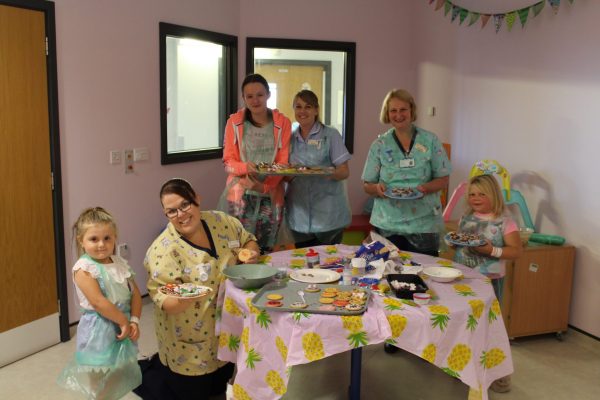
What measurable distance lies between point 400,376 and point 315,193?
1107 millimetres

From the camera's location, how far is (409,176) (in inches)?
124

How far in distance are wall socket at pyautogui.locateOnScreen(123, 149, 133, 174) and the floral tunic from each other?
157cm

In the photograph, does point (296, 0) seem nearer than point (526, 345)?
No

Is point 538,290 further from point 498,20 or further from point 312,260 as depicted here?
point 498,20

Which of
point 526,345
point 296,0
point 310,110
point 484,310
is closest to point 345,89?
point 296,0

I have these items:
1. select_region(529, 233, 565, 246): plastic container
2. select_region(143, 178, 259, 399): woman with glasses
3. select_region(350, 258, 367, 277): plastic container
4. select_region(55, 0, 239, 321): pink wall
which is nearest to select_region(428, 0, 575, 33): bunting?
select_region(529, 233, 565, 246): plastic container

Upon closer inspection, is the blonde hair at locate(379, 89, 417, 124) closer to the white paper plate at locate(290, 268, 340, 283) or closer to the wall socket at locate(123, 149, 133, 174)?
the white paper plate at locate(290, 268, 340, 283)

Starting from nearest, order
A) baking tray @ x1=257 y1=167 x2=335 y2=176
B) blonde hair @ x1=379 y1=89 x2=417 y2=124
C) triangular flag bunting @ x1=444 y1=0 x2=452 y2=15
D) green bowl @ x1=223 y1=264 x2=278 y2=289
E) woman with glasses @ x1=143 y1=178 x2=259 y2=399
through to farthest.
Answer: green bowl @ x1=223 y1=264 x2=278 y2=289 < woman with glasses @ x1=143 y1=178 x2=259 y2=399 < blonde hair @ x1=379 y1=89 x2=417 y2=124 < baking tray @ x1=257 y1=167 x2=335 y2=176 < triangular flag bunting @ x1=444 y1=0 x2=452 y2=15

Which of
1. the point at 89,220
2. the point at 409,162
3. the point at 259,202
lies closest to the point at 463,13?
the point at 409,162

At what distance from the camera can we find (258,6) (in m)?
5.02

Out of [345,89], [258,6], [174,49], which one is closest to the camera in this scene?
[174,49]

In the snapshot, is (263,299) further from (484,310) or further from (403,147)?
(403,147)

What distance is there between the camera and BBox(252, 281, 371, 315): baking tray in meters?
2.09

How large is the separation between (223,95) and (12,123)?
2193 millimetres
